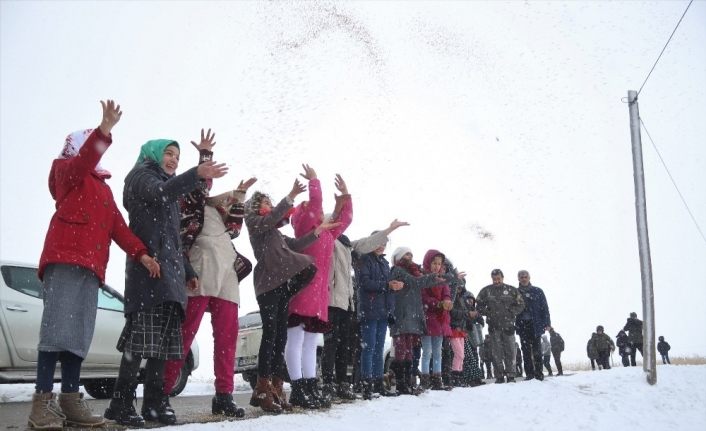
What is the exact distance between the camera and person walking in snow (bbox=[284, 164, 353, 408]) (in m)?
5.54

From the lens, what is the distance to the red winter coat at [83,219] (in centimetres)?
371

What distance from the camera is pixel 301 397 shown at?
543 centimetres

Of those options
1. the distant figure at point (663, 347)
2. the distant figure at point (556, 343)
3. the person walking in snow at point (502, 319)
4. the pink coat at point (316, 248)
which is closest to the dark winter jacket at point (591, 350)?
the distant figure at point (556, 343)

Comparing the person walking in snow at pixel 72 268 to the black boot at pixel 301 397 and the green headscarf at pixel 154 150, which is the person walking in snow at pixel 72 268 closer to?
the green headscarf at pixel 154 150

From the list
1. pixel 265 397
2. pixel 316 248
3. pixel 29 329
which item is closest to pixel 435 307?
pixel 316 248

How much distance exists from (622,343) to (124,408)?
1927 cm

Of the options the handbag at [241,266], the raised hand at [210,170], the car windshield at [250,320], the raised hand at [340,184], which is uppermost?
the raised hand at [340,184]

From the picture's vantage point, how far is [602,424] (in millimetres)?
7098

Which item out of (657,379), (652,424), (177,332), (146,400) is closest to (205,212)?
(177,332)

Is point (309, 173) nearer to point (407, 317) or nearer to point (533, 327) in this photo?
point (407, 317)

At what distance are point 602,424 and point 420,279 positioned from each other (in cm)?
266

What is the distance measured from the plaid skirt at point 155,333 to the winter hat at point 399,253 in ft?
15.2

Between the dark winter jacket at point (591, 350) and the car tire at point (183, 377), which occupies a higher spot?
the dark winter jacket at point (591, 350)

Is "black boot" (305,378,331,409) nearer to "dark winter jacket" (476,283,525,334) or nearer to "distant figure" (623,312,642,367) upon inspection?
"dark winter jacket" (476,283,525,334)
